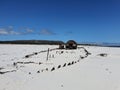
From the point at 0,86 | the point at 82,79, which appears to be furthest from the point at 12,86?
the point at 82,79

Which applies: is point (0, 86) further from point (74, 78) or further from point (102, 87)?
point (102, 87)

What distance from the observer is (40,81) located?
42.4 feet

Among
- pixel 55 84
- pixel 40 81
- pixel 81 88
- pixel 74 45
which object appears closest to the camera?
pixel 81 88

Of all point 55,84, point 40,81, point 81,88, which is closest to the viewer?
point 81,88

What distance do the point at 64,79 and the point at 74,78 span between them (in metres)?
0.74

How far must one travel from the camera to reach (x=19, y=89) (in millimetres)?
11172

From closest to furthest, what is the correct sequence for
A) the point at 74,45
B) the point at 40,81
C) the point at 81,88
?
the point at 81,88 < the point at 40,81 < the point at 74,45

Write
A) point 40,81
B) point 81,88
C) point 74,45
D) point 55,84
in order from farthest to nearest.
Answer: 1. point 74,45
2. point 40,81
3. point 55,84
4. point 81,88

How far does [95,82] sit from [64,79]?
6.81 feet

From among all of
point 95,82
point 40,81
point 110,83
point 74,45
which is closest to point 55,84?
point 40,81

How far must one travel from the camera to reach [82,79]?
13.2m

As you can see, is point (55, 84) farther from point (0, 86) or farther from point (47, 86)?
point (0, 86)

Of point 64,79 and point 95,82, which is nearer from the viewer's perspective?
point 95,82

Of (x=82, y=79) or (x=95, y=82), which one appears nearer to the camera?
(x=95, y=82)
